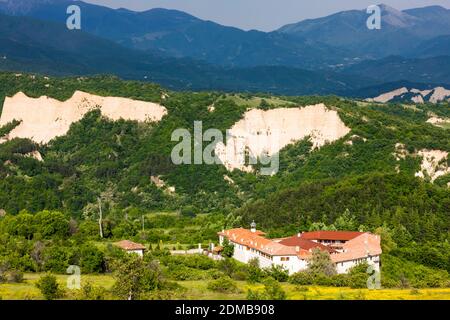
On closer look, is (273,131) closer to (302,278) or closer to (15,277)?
(302,278)

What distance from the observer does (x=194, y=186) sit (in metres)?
99.1

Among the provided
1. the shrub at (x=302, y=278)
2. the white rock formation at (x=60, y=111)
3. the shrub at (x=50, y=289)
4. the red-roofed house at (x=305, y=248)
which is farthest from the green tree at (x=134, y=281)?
the white rock formation at (x=60, y=111)

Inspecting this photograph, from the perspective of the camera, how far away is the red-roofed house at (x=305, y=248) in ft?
173

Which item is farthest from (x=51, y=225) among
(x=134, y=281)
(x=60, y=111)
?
(x=60, y=111)

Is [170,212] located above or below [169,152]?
below

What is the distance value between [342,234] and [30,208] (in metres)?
43.2

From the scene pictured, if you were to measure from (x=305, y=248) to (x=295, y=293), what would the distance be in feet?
36.9

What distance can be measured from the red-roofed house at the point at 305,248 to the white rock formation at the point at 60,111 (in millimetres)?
54402

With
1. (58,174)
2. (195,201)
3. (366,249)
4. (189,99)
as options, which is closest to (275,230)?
(366,249)
